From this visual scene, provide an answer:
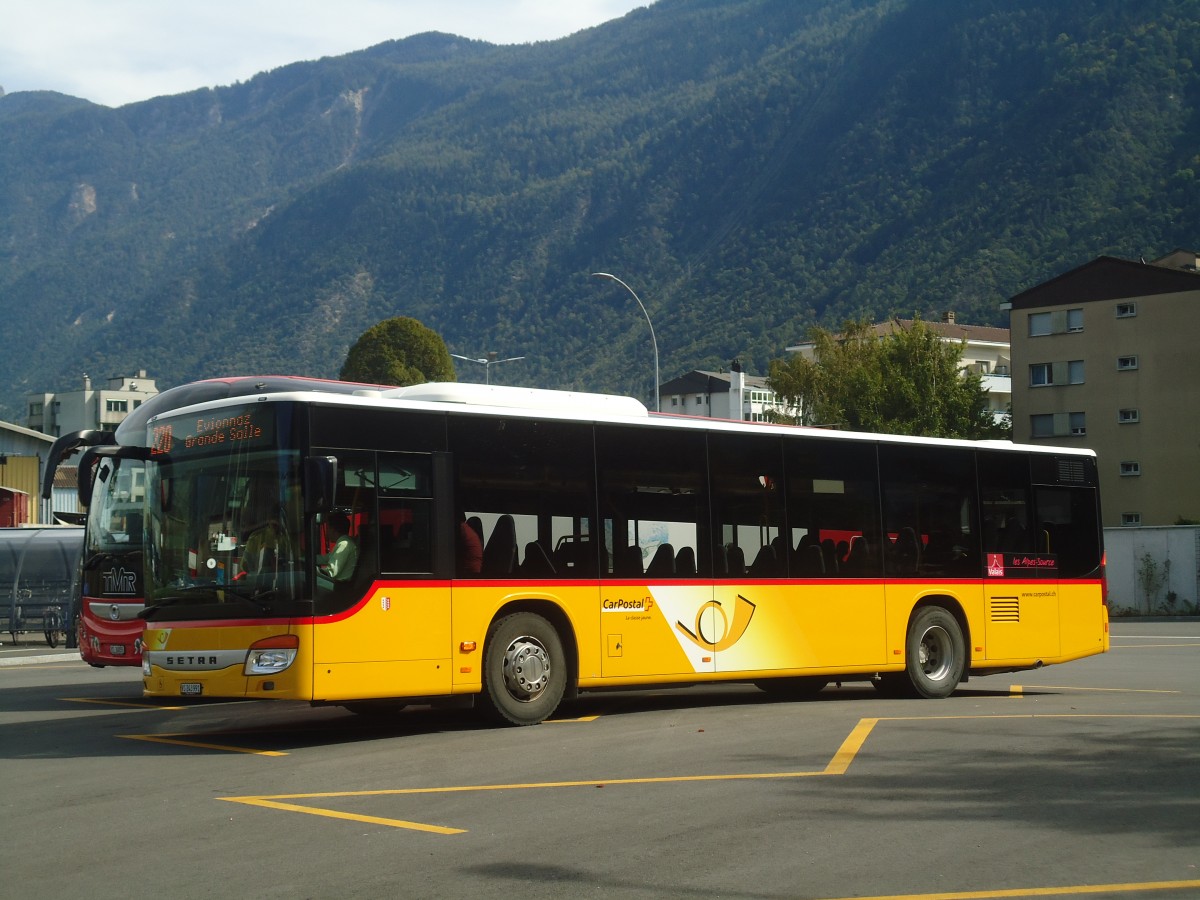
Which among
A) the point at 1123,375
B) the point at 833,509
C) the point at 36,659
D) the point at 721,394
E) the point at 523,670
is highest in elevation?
the point at 721,394

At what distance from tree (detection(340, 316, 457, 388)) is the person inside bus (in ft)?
280

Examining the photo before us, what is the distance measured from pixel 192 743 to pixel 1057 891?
8536mm

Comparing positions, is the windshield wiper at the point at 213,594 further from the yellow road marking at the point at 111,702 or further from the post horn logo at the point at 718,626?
the yellow road marking at the point at 111,702

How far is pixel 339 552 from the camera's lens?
12305 mm

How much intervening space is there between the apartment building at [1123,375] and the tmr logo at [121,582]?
193ft

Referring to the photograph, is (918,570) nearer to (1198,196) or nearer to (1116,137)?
(1198,196)

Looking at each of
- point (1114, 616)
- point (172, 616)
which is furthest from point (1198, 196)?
point (172, 616)

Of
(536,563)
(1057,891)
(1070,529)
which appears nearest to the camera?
(1057,891)

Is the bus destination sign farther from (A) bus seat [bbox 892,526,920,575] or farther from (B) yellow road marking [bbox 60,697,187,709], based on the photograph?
(A) bus seat [bbox 892,526,920,575]

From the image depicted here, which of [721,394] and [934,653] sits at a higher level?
[721,394]

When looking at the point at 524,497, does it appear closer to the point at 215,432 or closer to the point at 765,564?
the point at 215,432

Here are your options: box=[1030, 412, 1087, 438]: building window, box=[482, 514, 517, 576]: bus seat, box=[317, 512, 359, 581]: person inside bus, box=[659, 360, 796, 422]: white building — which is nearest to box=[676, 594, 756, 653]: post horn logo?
box=[482, 514, 517, 576]: bus seat

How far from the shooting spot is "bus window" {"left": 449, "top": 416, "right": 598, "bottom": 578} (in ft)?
43.7

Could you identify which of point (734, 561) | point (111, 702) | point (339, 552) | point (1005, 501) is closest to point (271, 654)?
point (339, 552)
